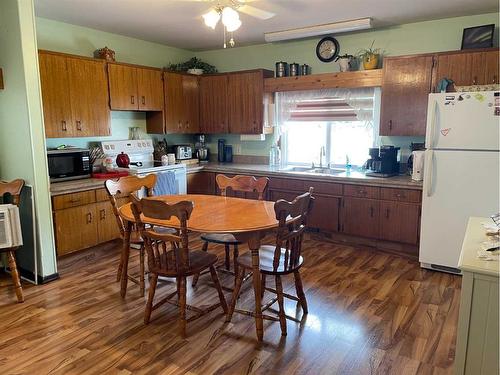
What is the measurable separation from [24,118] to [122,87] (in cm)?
146

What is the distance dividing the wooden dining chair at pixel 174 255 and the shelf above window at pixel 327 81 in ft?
8.91

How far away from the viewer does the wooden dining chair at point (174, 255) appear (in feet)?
7.59

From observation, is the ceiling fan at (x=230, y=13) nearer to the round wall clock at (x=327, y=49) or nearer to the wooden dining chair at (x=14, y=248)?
the round wall clock at (x=327, y=49)

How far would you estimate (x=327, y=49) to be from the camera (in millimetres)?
4648

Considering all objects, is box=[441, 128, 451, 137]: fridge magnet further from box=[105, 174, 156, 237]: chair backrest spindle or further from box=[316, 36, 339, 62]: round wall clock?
box=[105, 174, 156, 237]: chair backrest spindle

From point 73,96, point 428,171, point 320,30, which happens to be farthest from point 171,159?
point 428,171

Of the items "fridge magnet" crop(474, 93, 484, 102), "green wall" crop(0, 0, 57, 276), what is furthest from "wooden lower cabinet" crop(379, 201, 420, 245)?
"green wall" crop(0, 0, 57, 276)

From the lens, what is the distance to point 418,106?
3.92 m

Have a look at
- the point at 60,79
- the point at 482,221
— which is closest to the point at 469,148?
the point at 482,221

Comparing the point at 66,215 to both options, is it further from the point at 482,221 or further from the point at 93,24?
the point at 482,221

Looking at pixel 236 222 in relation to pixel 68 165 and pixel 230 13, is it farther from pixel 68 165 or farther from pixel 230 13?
pixel 68 165

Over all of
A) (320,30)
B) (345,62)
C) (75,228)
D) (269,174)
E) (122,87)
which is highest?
(320,30)

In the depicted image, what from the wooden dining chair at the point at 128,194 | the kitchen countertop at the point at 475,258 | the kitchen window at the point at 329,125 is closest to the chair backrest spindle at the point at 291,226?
the kitchen countertop at the point at 475,258

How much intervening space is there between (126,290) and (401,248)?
2.72 meters
